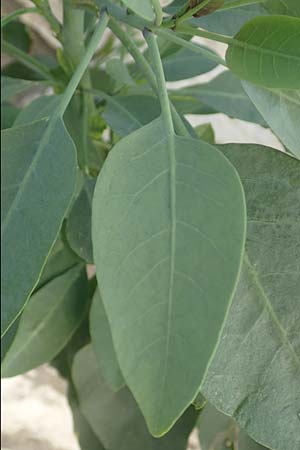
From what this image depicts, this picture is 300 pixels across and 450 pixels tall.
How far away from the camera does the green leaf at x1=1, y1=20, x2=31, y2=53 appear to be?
0.87 m

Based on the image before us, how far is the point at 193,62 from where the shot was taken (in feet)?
2.40

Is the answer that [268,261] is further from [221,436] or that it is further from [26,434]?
[26,434]

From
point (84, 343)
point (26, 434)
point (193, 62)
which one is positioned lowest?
point (26, 434)

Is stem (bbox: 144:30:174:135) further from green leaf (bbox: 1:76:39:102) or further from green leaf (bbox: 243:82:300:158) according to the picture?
green leaf (bbox: 1:76:39:102)

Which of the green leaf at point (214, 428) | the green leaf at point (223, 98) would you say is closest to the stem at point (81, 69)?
the green leaf at point (223, 98)

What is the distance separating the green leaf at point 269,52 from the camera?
1.24ft

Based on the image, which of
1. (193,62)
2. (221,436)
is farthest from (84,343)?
(193,62)

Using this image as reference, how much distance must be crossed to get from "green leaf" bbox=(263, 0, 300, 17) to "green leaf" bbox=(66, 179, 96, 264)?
23 cm

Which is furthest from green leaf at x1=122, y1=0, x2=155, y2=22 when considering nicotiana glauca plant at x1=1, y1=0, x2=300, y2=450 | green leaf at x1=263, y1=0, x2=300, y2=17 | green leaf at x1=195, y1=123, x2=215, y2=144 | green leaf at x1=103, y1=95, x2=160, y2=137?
green leaf at x1=195, y1=123, x2=215, y2=144

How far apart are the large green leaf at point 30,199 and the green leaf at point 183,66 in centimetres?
→ 30

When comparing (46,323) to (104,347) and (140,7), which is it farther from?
(140,7)

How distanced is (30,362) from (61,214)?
394mm

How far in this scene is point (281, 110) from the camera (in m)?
0.44

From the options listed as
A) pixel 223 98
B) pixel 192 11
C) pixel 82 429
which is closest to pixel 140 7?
pixel 192 11
